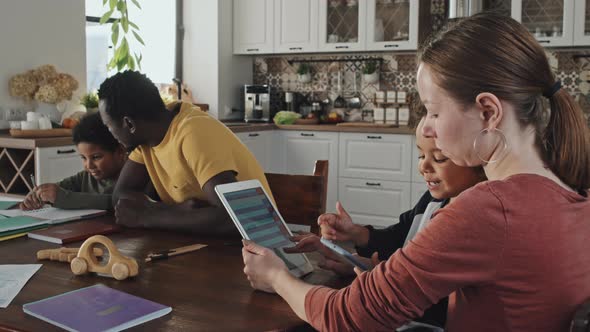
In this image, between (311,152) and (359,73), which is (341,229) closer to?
(311,152)

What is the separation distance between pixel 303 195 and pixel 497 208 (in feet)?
4.19

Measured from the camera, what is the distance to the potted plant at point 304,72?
5.91 meters

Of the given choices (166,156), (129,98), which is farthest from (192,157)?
(129,98)

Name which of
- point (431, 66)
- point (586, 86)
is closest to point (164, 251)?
point (431, 66)

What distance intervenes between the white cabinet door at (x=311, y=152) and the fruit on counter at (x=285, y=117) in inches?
4.2

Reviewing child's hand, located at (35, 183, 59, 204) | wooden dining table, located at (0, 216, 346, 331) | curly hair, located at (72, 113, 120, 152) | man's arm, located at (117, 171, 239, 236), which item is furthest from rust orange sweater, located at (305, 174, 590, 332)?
curly hair, located at (72, 113, 120, 152)

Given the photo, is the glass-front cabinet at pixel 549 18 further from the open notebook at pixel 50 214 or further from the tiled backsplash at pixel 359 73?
the open notebook at pixel 50 214

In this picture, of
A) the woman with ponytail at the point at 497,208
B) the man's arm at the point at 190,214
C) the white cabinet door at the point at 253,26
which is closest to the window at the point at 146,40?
the white cabinet door at the point at 253,26

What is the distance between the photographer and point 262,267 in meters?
1.25

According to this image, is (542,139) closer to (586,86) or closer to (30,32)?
(30,32)

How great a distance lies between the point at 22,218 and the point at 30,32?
2623mm

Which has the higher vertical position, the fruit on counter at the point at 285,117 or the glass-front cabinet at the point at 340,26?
the glass-front cabinet at the point at 340,26

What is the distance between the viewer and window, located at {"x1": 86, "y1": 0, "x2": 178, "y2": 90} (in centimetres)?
496

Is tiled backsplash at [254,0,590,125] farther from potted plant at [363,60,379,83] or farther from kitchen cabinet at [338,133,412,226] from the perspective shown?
kitchen cabinet at [338,133,412,226]
